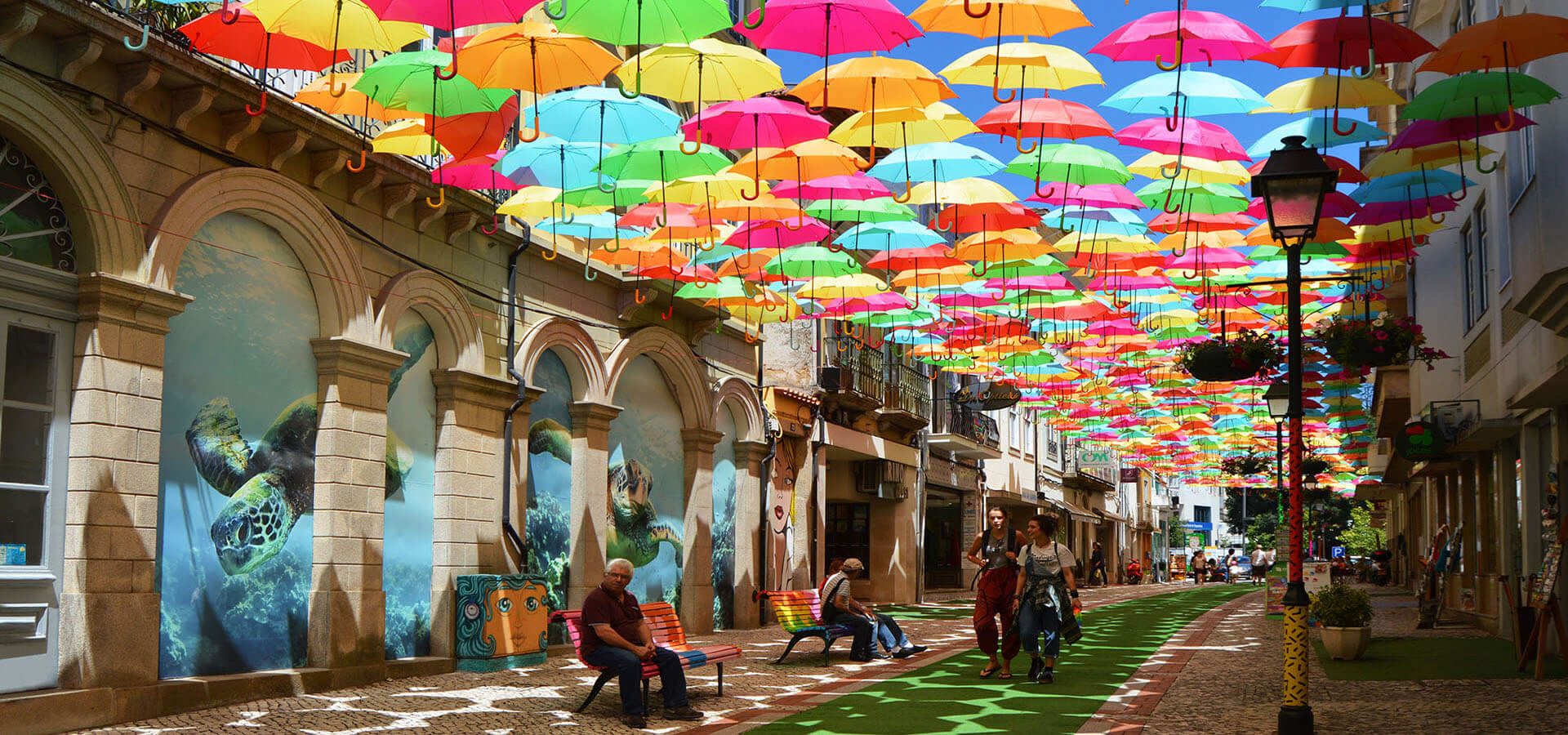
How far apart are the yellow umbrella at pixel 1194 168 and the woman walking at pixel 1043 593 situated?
3.45 m

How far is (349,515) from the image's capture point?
13.2 m

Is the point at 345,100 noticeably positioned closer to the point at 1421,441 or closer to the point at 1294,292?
the point at 1294,292

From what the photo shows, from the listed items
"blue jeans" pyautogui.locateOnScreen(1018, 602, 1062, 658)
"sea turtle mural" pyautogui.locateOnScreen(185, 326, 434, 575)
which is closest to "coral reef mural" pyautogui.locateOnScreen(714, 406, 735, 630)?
"blue jeans" pyautogui.locateOnScreen(1018, 602, 1062, 658)

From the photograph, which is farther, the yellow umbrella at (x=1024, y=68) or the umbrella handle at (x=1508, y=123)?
the yellow umbrella at (x=1024, y=68)

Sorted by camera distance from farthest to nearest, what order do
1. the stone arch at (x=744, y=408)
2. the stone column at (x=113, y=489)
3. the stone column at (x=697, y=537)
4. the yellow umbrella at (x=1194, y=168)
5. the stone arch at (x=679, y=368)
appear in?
the stone arch at (x=744, y=408)
the stone column at (x=697, y=537)
the stone arch at (x=679, y=368)
the yellow umbrella at (x=1194, y=168)
the stone column at (x=113, y=489)

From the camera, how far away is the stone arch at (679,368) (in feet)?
64.1

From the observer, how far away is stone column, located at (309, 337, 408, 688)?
12836mm

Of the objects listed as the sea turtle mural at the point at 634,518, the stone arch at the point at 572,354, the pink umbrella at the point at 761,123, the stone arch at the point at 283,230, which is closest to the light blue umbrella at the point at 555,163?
the pink umbrella at the point at 761,123

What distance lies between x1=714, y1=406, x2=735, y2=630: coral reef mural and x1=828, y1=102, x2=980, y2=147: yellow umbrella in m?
10.9

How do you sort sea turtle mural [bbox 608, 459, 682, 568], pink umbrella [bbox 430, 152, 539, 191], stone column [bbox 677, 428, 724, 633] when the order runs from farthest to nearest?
stone column [bbox 677, 428, 724, 633]
sea turtle mural [bbox 608, 459, 682, 568]
pink umbrella [bbox 430, 152, 539, 191]

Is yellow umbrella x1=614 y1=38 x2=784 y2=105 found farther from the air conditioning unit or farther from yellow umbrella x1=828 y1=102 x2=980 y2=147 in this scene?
the air conditioning unit

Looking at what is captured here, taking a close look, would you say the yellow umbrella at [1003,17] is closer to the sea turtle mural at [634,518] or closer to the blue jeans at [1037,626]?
the blue jeans at [1037,626]

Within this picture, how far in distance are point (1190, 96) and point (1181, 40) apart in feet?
4.21

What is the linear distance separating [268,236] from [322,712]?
448 cm
